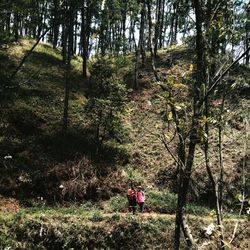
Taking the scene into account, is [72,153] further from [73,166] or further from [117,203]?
[117,203]

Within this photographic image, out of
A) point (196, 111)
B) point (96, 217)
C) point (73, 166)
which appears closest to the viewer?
point (196, 111)

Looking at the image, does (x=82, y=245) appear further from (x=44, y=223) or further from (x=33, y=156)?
(x=33, y=156)

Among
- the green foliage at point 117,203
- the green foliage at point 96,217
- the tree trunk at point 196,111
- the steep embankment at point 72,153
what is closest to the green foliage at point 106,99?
the steep embankment at point 72,153

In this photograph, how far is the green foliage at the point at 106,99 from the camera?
76.0 feet

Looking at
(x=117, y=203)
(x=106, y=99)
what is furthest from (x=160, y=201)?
(x=106, y=99)

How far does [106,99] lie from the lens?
2352cm

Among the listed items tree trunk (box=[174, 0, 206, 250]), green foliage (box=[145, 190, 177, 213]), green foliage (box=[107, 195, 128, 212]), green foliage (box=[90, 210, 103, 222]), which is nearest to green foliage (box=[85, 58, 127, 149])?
green foliage (box=[107, 195, 128, 212])

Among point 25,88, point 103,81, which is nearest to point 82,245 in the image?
point 103,81

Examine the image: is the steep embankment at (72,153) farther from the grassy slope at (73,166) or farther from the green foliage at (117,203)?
the green foliage at (117,203)

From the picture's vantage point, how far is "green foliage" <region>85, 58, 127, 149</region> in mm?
23156

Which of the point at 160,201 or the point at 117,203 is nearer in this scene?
the point at 117,203

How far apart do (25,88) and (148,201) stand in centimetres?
1260

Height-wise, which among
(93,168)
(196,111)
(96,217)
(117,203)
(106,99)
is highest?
(106,99)

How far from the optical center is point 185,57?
3759 centimetres
